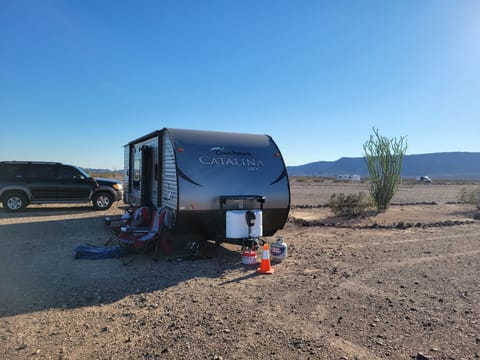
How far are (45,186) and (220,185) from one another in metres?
8.71

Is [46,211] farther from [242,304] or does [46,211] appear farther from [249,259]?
[242,304]

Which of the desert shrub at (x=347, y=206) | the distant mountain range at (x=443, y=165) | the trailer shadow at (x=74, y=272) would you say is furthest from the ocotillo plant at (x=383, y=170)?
the distant mountain range at (x=443, y=165)

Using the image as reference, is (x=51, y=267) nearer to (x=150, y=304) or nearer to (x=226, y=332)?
(x=150, y=304)

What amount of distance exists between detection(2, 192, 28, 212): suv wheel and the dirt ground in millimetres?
5224

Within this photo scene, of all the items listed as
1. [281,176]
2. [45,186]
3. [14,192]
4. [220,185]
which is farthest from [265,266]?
[14,192]

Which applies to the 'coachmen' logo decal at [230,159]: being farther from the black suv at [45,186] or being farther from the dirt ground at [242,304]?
the black suv at [45,186]

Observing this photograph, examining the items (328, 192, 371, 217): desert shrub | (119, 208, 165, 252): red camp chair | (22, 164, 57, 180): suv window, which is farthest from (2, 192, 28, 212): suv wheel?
(328, 192, 371, 217): desert shrub

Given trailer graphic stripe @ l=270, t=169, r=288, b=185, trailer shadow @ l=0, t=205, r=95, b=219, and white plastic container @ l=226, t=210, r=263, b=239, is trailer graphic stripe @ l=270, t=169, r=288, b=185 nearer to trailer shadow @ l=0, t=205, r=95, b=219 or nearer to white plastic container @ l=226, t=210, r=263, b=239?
white plastic container @ l=226, t=210, r=263, b=239

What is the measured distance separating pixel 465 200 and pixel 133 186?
1598 cm

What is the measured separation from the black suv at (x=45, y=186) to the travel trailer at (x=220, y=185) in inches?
260

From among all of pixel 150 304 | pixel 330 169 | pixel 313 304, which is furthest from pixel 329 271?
pixel 330 169

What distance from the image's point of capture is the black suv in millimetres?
12266

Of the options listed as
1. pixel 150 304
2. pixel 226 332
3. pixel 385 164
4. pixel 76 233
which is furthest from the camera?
pixel 385 164

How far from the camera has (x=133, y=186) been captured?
1046cm
